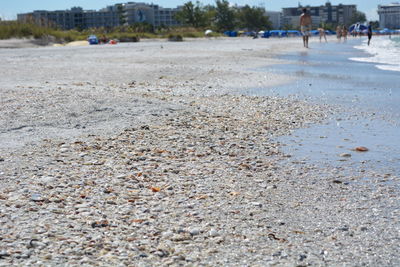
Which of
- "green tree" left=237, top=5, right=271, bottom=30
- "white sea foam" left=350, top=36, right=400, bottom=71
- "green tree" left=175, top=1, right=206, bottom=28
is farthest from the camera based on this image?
"green tree" left=237, top=5, right=271, bottom=30

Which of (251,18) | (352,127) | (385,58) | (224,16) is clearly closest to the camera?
(352,127)

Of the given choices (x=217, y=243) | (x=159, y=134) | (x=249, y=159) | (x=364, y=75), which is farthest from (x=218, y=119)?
(x=364, y=75)

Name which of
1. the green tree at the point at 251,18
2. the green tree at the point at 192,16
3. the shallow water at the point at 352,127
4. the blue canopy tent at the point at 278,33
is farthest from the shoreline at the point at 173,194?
the green tree at the point at 251,18

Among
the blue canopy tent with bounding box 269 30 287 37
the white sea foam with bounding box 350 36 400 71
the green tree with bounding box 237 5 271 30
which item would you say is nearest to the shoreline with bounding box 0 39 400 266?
the white sea foam with bounding box 350 36 400 71

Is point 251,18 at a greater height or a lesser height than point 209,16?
greater

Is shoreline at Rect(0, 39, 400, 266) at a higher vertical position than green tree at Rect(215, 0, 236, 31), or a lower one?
lower

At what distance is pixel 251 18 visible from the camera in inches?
5906

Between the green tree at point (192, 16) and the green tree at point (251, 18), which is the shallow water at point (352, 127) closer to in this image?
the green tree at point (192, 16)

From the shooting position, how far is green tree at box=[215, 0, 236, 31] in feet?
424

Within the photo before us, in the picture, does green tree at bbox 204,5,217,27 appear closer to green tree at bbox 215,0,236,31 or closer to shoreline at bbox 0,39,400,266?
green tree at bbox 215,0,236,31

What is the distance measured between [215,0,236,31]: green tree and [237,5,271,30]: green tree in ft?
60.1

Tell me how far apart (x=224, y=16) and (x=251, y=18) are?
2216 centimetres

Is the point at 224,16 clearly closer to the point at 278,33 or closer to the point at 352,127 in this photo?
the point at 278,33

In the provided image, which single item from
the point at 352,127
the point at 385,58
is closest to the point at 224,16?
the point at 385,58
